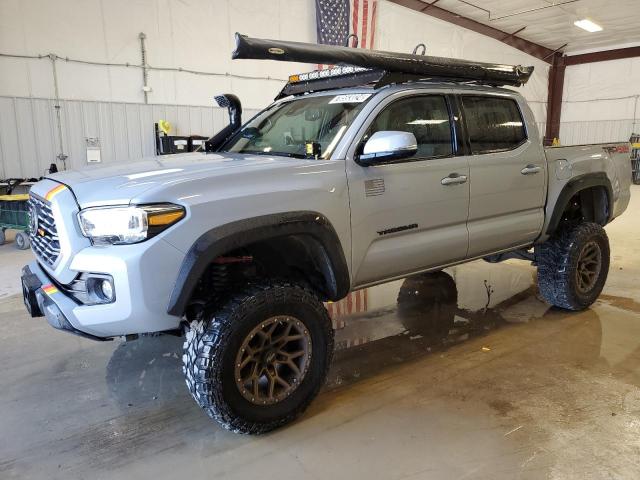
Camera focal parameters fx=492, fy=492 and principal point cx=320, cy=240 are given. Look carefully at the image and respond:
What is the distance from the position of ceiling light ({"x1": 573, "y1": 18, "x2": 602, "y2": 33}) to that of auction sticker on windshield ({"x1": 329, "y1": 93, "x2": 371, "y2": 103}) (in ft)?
54.6

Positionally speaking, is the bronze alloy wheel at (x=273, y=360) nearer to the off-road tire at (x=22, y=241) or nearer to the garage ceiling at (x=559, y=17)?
the off-road tire at (x=22, y=241)

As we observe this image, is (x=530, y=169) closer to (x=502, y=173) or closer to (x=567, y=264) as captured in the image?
(x=502, y=173)

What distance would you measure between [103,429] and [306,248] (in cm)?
149

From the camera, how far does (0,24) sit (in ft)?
29.7

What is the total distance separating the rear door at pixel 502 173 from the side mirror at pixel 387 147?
0.94 metres

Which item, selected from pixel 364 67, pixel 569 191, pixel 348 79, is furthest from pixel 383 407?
pixel 569 191

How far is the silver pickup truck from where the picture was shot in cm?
227

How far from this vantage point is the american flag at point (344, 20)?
42.3 feet

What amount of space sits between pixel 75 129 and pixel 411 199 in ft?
29.7

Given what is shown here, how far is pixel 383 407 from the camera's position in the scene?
2.88m

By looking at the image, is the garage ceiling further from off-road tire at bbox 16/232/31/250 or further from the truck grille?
the truck grille

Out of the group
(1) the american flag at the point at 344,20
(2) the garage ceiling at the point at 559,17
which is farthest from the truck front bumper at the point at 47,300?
(2) the garage ceiling at the point at 559,17

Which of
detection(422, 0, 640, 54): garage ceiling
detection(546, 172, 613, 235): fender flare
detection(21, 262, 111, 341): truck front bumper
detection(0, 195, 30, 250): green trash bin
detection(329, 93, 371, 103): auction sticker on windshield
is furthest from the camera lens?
detection(422, 0, 640, 54): garage ceiling

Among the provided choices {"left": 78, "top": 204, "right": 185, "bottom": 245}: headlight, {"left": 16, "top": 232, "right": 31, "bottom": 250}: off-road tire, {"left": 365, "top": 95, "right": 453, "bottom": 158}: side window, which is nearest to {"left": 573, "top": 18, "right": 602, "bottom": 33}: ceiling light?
{"left": 365, "top": 95, "right": 453, "bottom": 158}: side window
